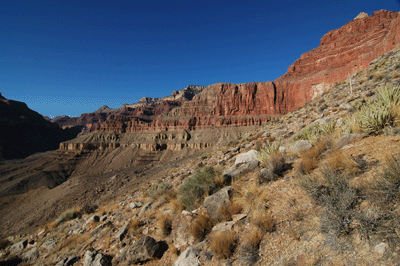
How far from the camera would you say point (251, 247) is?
262 centimetres

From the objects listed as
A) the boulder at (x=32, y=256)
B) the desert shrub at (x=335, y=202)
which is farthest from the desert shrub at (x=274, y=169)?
the boulder at (x=32, y=256)

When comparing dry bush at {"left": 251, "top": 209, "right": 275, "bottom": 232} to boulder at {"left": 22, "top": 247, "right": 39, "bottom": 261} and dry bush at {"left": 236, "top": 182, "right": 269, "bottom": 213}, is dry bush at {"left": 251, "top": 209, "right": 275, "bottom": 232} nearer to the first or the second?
dry bush at {"left": 236, "top": 182, "right": 269, "bottom": 213}

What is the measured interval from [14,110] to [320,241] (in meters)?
141

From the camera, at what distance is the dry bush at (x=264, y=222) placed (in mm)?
2771

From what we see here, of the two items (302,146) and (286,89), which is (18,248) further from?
(286,89)

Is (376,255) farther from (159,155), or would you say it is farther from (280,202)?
(159,155)

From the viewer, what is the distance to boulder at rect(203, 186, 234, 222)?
12.3ft

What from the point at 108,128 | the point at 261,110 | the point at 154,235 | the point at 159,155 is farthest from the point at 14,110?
the point at 154,235

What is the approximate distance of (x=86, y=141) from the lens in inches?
2410

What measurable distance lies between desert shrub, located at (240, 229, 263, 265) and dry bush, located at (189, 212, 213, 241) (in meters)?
0.99

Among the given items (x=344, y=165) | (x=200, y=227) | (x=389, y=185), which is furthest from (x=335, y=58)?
(x=200, y=227)

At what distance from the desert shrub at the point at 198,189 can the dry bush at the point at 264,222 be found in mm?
2053

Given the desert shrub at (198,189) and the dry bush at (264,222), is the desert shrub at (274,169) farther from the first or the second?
the desert shrub at (198,189)

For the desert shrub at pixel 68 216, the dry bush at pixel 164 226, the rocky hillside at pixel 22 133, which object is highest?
the rocky hillside at pixel 22 133
